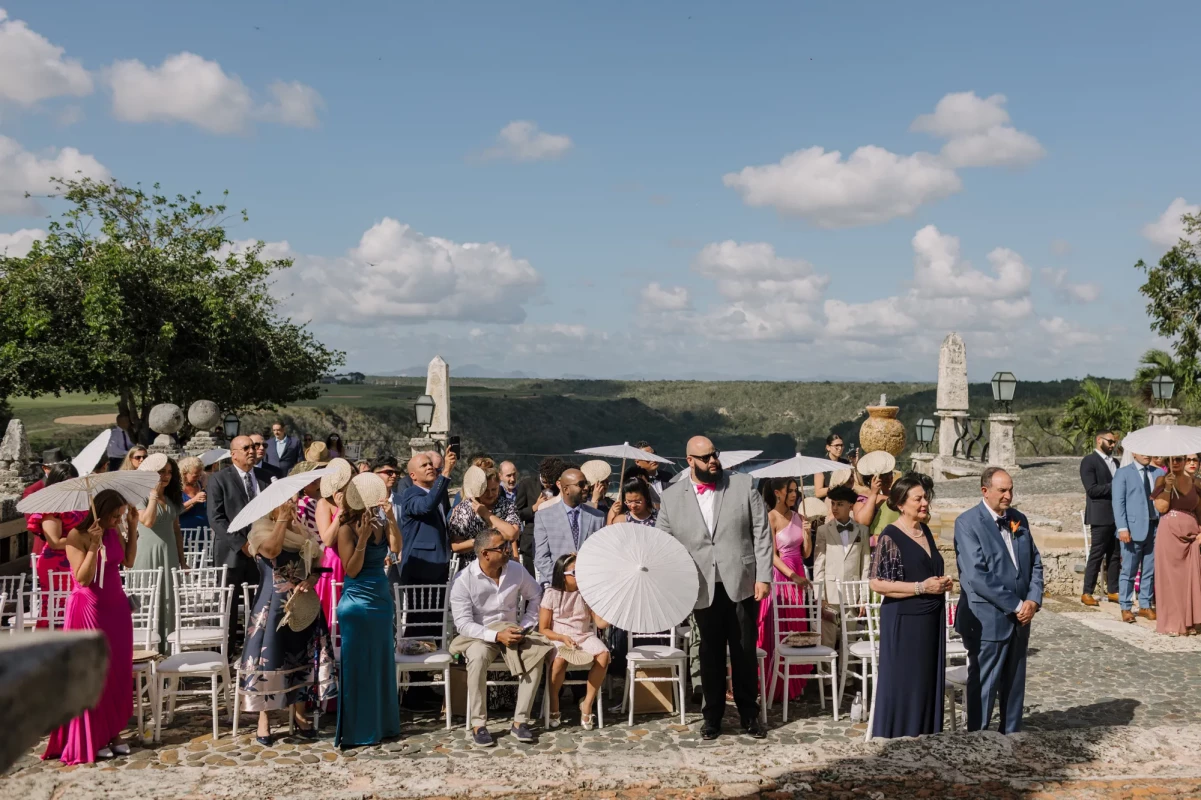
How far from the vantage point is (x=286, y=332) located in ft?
81.5

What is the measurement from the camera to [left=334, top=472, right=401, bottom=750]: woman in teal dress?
18.9ft

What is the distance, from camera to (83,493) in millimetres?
5855

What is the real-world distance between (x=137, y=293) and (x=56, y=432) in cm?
2190

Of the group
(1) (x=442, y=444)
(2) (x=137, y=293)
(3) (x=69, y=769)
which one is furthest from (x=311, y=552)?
(2) (x=137, y=293)

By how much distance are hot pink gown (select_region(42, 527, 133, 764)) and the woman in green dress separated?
139 cm

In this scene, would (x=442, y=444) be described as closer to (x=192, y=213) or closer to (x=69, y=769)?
(x=69, y=769)


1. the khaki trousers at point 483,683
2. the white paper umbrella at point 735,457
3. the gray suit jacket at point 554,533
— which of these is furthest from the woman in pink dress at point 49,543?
the white paper umbrella at point 735,457

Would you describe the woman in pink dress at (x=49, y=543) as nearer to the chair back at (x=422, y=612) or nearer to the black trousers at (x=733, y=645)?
the chair back at (x=422, y=612)

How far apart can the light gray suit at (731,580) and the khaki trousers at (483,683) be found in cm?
109

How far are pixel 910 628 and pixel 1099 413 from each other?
23326 mm

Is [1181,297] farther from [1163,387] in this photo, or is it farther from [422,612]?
[422,612]

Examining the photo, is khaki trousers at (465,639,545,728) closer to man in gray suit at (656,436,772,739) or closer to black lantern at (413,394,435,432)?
man in gray suit at (656,436,772,739)

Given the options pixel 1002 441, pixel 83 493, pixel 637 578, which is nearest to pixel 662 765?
pixel 637 578

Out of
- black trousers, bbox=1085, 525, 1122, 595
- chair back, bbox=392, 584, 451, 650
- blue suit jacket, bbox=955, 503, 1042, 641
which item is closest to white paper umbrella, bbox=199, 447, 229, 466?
chair back, bbox=392, 584, 451, 650
